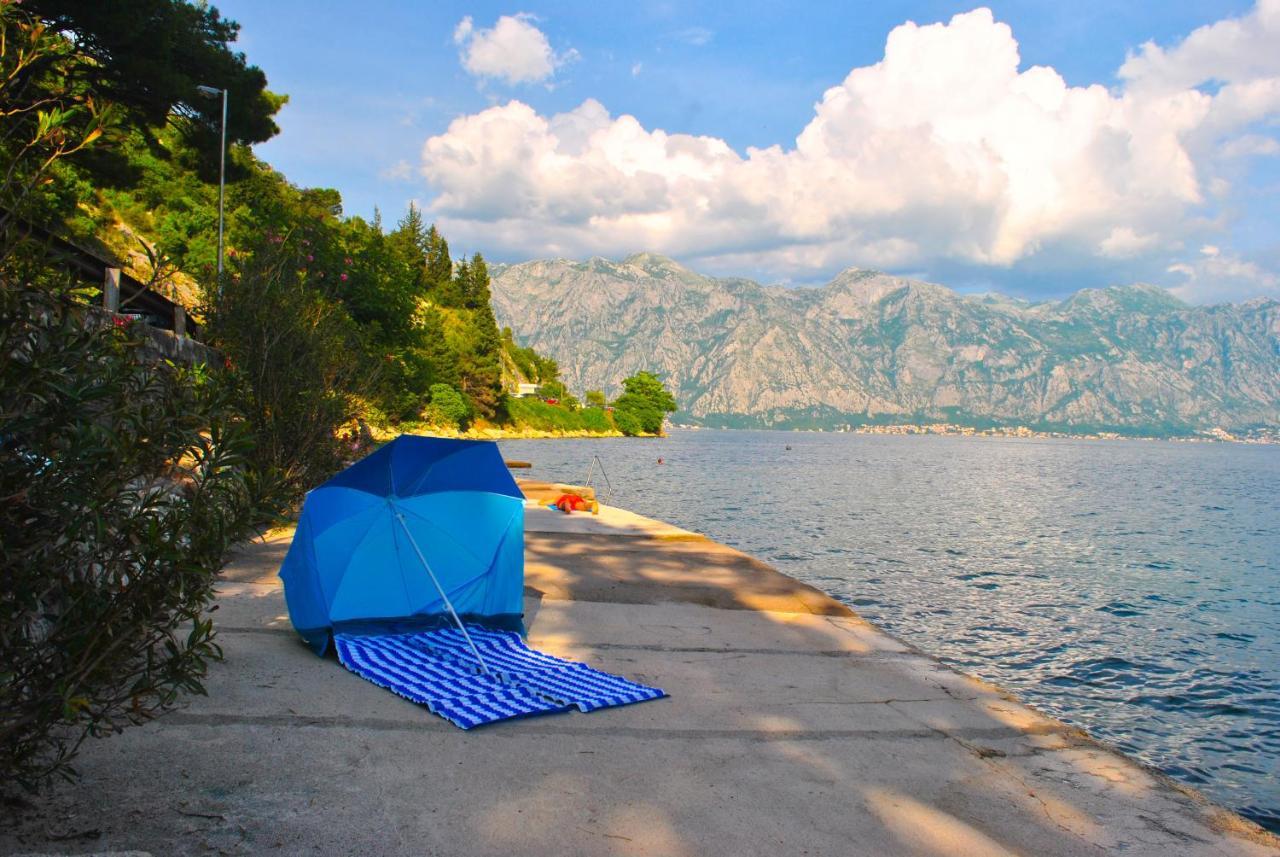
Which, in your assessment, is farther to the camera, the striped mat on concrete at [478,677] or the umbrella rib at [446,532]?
the umbrella rib at [446,532]

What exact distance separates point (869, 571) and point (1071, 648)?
7306 millimetres

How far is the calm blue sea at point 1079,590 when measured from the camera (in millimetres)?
11055

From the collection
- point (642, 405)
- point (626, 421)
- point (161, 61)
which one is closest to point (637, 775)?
point (161, 61)

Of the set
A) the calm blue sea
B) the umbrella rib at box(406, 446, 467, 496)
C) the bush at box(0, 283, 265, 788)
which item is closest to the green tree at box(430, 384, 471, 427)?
the calm blue sea

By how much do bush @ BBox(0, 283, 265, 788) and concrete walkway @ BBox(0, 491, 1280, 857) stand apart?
2.94ft

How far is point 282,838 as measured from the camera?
4184mm

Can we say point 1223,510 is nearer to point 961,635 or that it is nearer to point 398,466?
point 961,635

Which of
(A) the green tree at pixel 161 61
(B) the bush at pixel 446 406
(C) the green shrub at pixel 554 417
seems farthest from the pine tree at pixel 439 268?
(A) the green tree at pixel 161 61

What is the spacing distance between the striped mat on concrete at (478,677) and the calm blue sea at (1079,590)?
643 cm

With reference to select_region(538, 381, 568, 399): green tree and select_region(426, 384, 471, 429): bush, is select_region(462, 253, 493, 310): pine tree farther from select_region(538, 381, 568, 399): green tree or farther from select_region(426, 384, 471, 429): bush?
select_region(538, 381, 568, 399): green tree

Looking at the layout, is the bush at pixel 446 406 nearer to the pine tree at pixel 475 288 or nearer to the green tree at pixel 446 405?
the green tree at pixel 446 405

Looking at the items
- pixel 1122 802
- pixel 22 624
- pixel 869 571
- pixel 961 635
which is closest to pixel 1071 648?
Result: pixel 961 635

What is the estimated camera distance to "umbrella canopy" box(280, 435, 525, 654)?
803 cm

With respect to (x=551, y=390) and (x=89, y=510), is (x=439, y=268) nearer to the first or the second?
(x=551, y=390)
